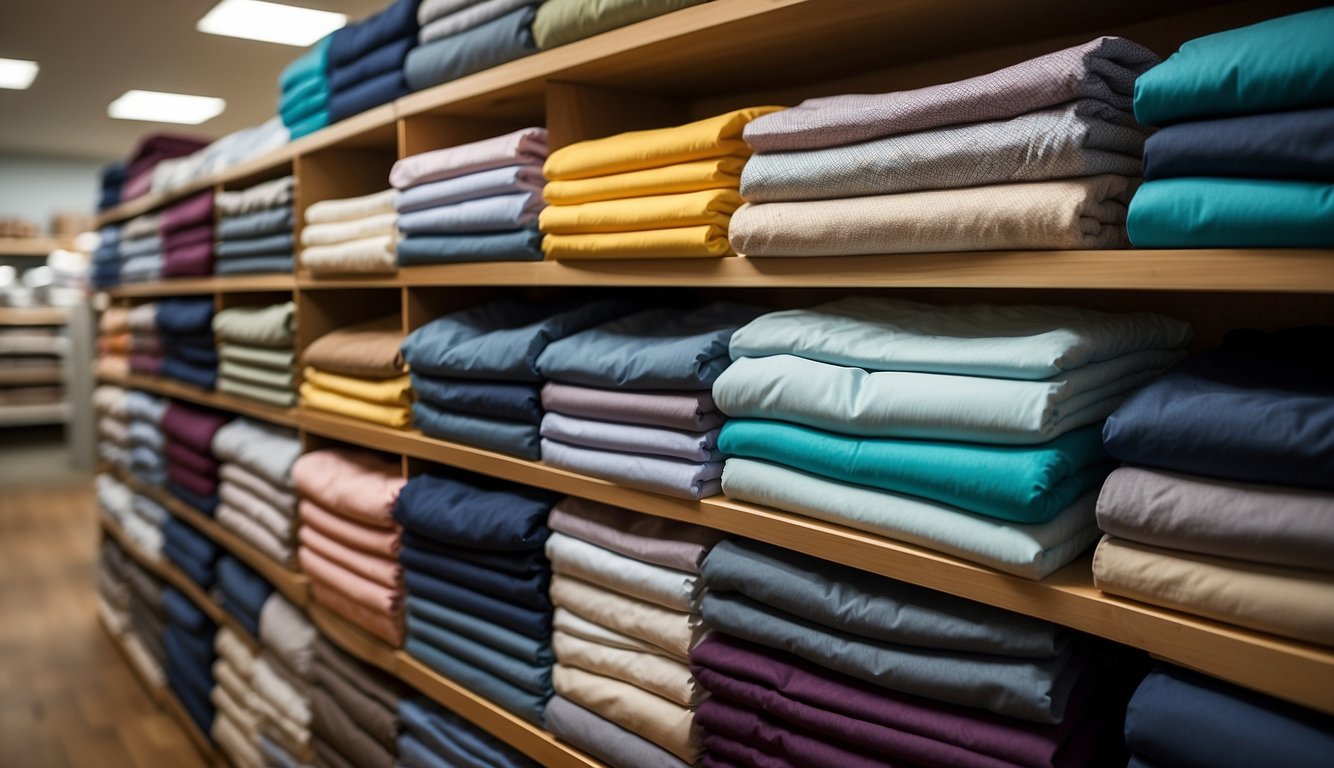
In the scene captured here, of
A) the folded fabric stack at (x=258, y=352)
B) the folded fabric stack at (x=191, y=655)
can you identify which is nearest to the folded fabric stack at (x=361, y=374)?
the folded fabric stack at (x=258, y=352)

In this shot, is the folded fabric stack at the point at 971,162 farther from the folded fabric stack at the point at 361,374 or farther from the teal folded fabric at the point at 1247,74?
the folded fabric stack at the point at 361,374

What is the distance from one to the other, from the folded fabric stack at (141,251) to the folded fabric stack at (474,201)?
2349 millimetres

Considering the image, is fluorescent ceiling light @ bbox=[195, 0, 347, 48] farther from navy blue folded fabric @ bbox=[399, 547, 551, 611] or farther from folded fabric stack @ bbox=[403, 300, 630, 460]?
navy blue folded fabric @ bbox=[399, 547, 551, 611]

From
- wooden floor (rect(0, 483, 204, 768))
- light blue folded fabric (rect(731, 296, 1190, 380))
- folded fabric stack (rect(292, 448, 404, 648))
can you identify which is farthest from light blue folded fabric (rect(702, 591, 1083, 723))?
wooden floor (rect(0, 483, 204, 768))

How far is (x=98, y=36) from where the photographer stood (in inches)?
204

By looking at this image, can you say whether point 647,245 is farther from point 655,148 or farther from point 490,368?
point 490,368

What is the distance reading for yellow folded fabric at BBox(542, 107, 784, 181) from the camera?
138cm

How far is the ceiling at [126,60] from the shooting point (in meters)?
4.73

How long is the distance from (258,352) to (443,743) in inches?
59.0

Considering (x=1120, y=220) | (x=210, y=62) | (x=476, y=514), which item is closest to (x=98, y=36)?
(x=210, y=62)

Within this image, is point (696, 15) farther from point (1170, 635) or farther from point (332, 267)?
point (332, 267)


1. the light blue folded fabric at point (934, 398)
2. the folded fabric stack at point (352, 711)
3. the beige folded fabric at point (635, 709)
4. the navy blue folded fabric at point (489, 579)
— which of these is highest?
the light blue folded fabric at point (934, 398)

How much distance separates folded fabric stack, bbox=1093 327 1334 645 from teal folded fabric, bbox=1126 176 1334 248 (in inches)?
6.1

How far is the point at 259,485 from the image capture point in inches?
117
